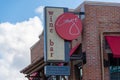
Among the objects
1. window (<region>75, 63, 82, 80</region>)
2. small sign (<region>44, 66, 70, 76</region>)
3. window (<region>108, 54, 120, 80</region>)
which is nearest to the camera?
small sign (<region>44, 66, 70, 76</region>)

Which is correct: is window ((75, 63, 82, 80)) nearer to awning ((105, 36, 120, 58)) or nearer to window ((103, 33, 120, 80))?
window ((103, 33, 120, 80))

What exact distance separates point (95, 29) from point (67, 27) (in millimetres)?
1433

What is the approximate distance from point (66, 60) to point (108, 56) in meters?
2.19

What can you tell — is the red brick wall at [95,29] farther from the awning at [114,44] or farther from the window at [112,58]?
the awning at [114,44]

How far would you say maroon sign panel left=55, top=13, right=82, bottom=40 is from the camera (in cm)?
2250

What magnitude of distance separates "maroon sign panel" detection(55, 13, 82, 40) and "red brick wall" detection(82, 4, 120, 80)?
0.44m

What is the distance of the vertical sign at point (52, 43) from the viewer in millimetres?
22297

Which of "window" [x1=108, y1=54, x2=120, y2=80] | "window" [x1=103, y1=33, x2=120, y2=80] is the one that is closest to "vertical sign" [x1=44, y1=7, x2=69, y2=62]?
"window" [x1=103, y1=33, x2=120, y2=80]

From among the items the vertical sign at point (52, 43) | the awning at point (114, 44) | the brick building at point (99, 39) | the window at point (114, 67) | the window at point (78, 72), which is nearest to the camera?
the awning at point (114, 44)

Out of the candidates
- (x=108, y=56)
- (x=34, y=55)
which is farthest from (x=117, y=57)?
(x=34, y=55)

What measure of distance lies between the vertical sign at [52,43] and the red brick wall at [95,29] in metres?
1.13

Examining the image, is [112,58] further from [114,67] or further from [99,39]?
[99,39]

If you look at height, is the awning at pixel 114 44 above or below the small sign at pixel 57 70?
above

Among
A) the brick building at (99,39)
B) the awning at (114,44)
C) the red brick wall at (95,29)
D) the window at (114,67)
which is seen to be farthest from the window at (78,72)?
the awning at (114,44)
